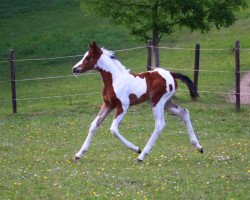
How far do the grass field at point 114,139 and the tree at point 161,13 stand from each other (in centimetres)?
210

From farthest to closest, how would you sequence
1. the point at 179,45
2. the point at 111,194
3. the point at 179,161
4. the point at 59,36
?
1. the point at 59,36
2. the point at 179,45
3. the point at 179,161
4. the point at 111,194

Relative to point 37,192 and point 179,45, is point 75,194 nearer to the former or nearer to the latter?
point 37,192

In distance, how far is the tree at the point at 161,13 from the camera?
20.5m

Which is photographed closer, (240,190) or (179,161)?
(240,190)

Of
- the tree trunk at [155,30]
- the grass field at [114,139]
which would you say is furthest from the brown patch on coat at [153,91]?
the tree trunk at [155,30]

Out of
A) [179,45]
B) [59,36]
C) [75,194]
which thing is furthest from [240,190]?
[59,36]

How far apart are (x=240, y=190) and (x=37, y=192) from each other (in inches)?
104

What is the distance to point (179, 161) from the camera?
1177cm

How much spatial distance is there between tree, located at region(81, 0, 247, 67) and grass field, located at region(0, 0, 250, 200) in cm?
210

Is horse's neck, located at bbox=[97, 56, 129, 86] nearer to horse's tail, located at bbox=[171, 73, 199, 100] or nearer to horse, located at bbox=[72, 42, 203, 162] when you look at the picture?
horse, located at bbox=[72, 42, 203, 162]

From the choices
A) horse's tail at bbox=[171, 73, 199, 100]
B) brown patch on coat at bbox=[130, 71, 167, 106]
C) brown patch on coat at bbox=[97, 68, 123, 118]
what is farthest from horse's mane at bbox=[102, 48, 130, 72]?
horse's tail at bbox=[171, 73, 199, 100]

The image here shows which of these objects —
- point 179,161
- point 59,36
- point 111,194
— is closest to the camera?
point 111,194

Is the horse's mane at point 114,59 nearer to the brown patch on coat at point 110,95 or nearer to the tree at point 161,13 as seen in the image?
the brown patch on coat at point 110,95

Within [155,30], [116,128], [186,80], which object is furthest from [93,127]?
[155,30]
